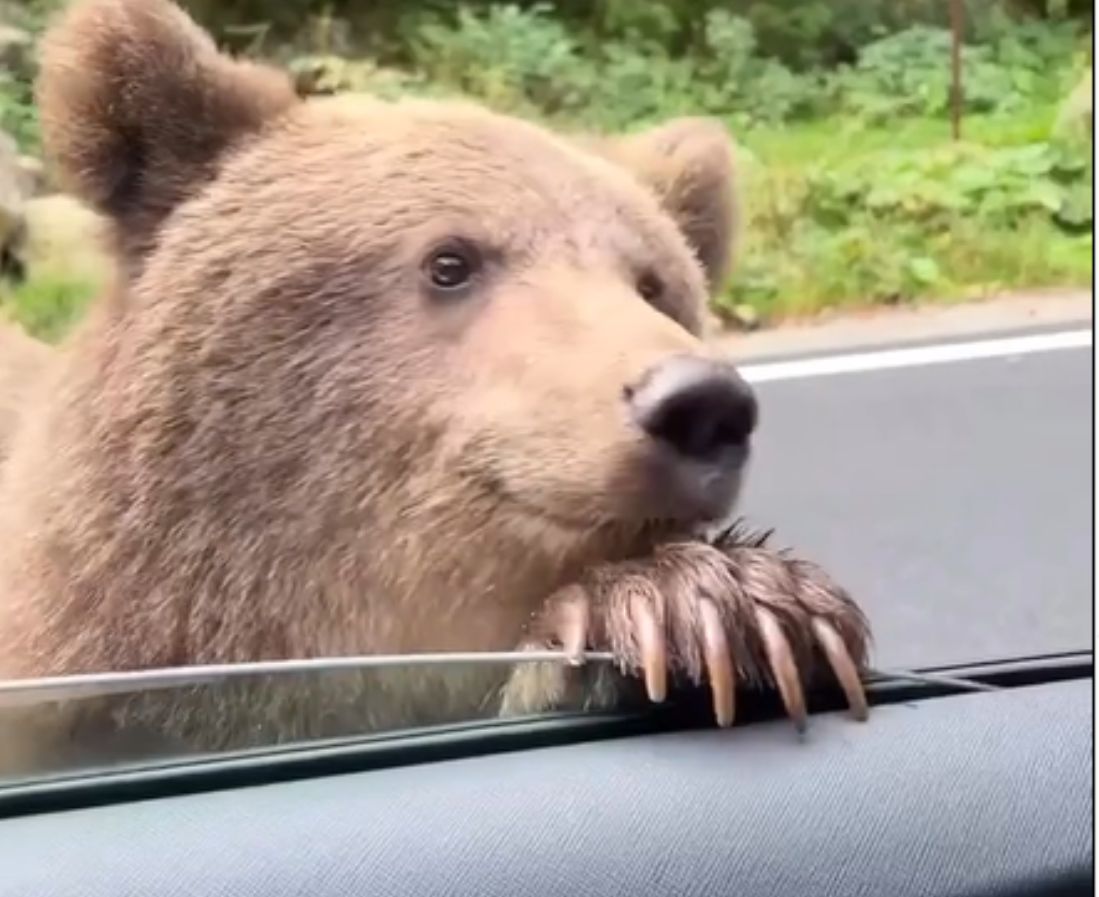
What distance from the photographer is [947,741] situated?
1348 mm

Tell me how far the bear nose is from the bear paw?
0.09m

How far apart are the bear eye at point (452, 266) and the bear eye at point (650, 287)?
13 cm

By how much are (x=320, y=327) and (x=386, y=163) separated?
5.4 inches

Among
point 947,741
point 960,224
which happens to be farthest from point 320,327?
point 960,224

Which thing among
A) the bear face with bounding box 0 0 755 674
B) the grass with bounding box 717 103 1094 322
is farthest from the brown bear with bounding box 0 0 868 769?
the grass with bounding box 717 103 1094 322

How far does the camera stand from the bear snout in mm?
1320

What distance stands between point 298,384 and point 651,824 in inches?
16.2

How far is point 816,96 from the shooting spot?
192cm

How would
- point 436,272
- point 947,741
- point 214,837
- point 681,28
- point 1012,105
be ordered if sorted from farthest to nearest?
point 1012,105
point 681,28
point 436,272
point 947,741
point 214,837

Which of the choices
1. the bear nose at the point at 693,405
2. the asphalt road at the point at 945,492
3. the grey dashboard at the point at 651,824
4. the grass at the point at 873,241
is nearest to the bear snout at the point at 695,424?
the bear nose at the point at 693,405

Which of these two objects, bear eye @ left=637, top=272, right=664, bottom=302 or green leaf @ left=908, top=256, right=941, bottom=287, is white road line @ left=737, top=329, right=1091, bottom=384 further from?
bear eye @ left=637, top=272, right=664, bottom=302

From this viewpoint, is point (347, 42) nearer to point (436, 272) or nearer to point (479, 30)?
point (479, 30)

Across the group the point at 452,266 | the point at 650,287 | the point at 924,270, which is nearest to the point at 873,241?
the point at 924,270

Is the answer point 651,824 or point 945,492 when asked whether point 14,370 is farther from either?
point 945,492
